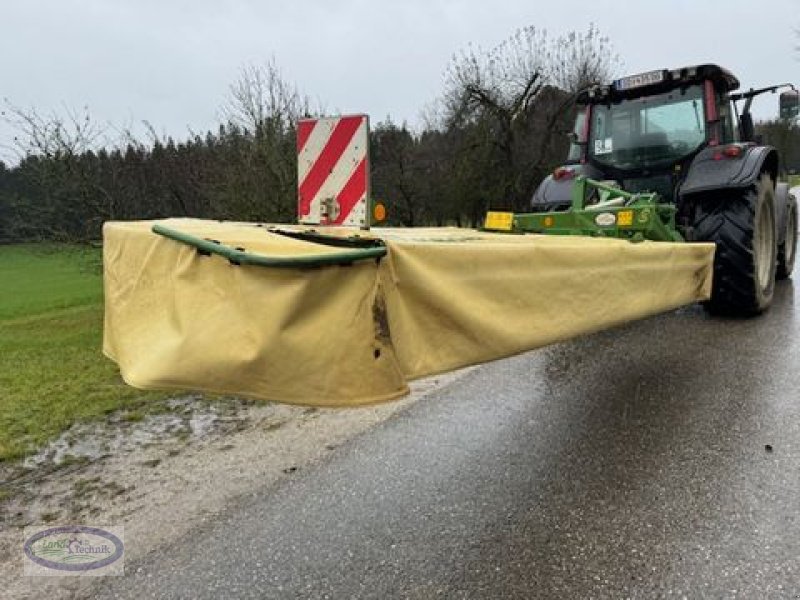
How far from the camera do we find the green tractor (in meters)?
4.86

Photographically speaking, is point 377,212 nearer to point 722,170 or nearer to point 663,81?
point 722,170

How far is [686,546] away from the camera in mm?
2287

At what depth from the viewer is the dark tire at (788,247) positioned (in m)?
7.16

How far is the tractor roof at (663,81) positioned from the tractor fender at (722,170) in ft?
2.25

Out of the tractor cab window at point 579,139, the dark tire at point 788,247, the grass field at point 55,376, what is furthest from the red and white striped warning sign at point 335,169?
the dark tire at point 788,247

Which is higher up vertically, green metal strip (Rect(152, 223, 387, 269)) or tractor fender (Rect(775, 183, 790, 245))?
tractor fender (Rect(775, 183, 790, 245))

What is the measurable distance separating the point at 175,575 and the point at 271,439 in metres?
1.19

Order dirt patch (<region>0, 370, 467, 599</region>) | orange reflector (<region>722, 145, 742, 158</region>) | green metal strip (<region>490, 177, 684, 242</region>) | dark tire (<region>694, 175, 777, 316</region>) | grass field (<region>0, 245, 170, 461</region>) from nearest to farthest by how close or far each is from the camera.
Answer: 1. dirt patch (<region>0, 370, 467, 599</region>)
2. grass field (<region>0, 245, 170, 461</region>)
3. green metal strip (<region>490, 177, 684, 242</region>)
4. dark tire (<region>694, 175, 777, 316</region>)
5. orange reflector (<region>722, 145, 742, 158</region>)

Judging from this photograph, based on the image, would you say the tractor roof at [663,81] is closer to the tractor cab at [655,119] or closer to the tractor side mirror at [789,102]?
the tractor cab at [655,119]

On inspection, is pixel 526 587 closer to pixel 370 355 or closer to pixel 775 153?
pixel 370 355

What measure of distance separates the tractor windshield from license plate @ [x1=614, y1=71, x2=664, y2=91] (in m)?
0.22

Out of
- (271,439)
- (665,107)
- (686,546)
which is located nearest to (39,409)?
(271,439)

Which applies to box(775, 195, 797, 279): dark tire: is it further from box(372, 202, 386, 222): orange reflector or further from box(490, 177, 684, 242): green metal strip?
box(372, 202, 386, 222): orange reflector

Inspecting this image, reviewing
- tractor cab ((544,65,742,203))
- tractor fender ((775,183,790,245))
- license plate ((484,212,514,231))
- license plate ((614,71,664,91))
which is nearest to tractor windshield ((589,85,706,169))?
tractor cab ((544,65,742,203))
